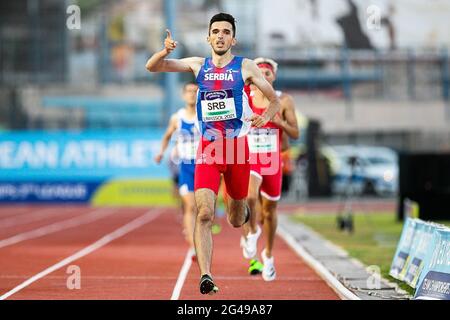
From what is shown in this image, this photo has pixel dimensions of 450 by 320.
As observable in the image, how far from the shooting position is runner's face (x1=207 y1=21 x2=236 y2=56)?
32.8 feet

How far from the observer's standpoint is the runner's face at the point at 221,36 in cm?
998

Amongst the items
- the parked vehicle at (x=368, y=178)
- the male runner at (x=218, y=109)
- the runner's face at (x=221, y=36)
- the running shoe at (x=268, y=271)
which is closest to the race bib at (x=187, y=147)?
the running shoe at (x=268, y=271)

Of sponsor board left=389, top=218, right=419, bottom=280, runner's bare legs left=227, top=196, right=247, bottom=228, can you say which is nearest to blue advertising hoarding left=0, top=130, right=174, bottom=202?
sponsor board left=389, top=218, right=419, bottom=280

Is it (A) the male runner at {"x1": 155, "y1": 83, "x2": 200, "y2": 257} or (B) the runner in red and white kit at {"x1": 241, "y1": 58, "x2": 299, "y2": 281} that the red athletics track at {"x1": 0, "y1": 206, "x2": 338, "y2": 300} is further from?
(A) the male runner at {"x1": 155, "y1": 83, "x2": 200, "y2": 257}

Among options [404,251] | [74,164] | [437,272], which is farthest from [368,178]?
[437,272]

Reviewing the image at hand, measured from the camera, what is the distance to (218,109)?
401 inches

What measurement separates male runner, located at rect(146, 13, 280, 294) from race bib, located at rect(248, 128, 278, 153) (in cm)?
237

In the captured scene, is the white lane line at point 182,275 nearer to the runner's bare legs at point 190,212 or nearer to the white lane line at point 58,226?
the runner's bare legs at point 190,212

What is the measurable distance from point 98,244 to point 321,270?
19.6ft

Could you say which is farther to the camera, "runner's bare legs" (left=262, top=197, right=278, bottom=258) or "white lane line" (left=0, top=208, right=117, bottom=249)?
"white lane line" (left=0, top=208, right=117, bottom=249)

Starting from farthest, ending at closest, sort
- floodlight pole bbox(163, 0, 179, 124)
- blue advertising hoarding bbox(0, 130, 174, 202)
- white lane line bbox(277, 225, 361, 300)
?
blue advertising hoarding bbox(0, 130, 174, 202)
floodlight pole bbox(163, 0, 179, 124)
white lane line bbox(277, 225, 361, 300)

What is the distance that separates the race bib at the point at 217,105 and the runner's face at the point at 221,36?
35 cm

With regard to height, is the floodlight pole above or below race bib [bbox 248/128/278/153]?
above

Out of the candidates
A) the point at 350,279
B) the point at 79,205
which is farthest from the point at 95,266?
the point at 79,205
